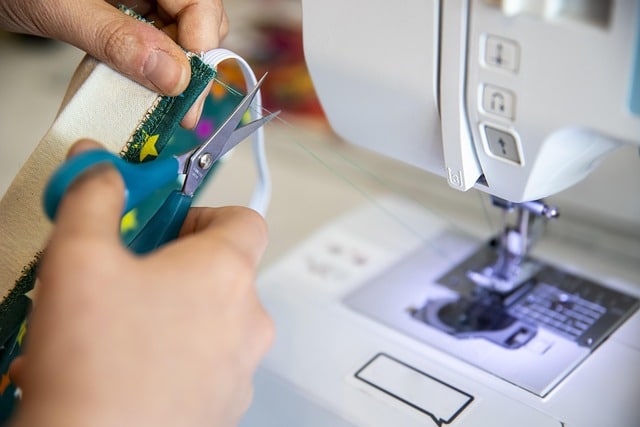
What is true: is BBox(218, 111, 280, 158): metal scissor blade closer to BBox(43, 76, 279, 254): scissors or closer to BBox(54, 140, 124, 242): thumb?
BBox(43, 76, 279, 254): scissors

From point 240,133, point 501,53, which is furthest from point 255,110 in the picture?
point 501,53

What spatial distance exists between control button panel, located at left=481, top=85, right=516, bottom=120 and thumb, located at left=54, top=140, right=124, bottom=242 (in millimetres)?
311

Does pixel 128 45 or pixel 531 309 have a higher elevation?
pixel 128 45

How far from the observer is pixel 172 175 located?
→ 73cm

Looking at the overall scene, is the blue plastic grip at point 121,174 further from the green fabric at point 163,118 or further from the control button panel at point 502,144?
the control button panel at point 502,144

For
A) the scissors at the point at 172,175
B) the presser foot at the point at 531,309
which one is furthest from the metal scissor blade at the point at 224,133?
the presser foot at the point at 531,309

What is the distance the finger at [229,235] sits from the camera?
0.60m

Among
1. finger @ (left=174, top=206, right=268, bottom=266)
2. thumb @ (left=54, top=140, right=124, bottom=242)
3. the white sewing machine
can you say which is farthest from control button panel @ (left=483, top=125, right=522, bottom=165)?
thumb @ (left=54, top=140, right=124, bottom=242)

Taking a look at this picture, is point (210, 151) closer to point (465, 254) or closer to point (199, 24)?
point (199, 24)

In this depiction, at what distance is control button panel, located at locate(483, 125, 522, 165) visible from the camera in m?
0.70

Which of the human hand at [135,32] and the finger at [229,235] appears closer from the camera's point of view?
the finger at [229,235]

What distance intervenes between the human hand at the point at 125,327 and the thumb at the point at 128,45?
18cm

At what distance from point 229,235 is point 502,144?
250 mm

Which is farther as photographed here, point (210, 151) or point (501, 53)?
point (210, 151)
